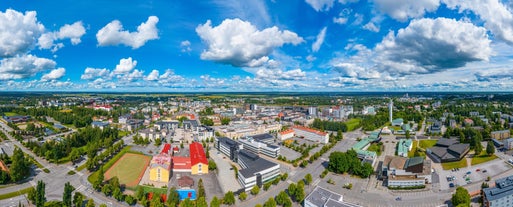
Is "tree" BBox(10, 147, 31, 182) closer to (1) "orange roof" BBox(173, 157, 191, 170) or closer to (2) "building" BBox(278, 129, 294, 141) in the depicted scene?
(1) "orange roof" BBox(173, 157, 191, 170)

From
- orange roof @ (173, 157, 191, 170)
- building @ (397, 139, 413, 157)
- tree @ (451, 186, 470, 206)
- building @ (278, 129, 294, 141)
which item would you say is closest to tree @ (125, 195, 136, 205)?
orange roof @ (173, 157, 191, 170)

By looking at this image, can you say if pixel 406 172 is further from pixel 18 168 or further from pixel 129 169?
pixel 18 168

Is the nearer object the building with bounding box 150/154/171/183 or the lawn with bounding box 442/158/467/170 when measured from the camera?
the building with bounding box 150/154/171/183

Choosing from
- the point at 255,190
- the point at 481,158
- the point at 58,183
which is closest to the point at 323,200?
the point at 255,190

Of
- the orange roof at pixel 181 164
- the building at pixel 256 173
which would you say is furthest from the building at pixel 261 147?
the orange roof at pixel 181 164

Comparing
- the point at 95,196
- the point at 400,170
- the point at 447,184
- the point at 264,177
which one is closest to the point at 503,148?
the point at 447,184

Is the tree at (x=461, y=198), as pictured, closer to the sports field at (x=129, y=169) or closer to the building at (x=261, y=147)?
the building at (x=261, y=147)

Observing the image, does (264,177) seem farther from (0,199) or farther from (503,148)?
(503,148)

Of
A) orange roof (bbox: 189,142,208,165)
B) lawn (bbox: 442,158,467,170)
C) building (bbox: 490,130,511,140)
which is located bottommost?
lawn (bbox: 442,158,467,170)
